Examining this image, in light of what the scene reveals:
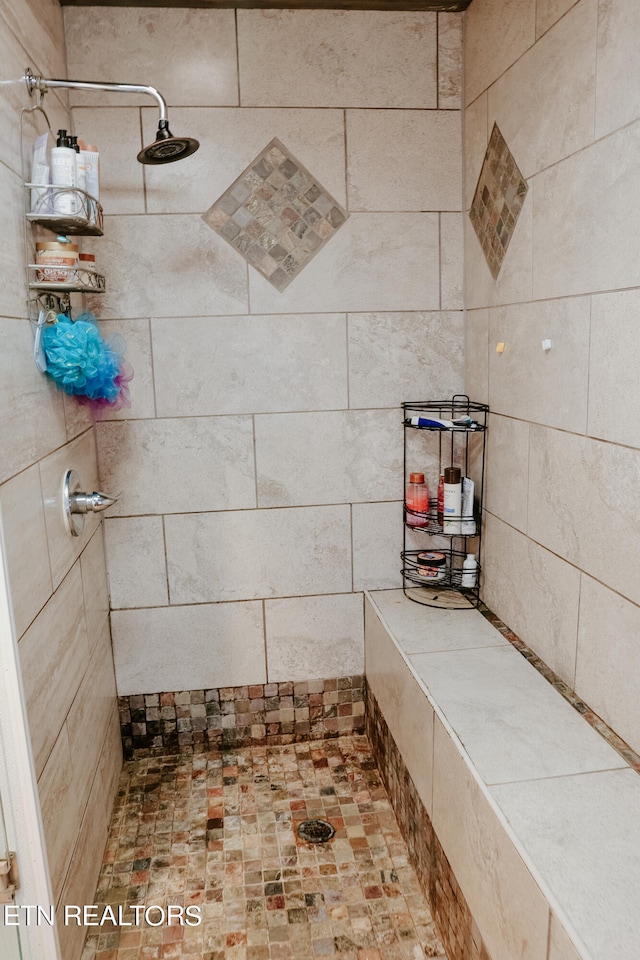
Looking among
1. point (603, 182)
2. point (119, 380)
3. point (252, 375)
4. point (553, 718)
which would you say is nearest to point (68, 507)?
point (119, 380)

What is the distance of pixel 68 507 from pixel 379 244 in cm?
124

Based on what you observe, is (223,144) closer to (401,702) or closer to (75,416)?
(75,416)

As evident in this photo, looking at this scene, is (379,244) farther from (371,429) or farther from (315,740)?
(315,740)

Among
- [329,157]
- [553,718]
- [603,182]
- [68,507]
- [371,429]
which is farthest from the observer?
[371,429]

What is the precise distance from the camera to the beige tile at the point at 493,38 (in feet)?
5.84

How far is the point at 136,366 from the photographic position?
86.4 inches

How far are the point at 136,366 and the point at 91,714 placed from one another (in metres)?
1.02

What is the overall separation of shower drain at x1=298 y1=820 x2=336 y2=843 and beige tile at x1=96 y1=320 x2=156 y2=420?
1.30 m

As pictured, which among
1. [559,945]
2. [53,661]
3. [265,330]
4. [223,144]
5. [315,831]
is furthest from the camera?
[265,330]

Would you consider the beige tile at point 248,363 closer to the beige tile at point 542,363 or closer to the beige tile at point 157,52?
the beige tile at point 542,363

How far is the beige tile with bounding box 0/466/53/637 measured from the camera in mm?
1299

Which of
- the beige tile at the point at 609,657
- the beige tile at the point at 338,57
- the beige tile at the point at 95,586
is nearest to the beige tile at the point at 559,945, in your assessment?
the beige tile at the point at 609,657

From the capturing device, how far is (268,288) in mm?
2211

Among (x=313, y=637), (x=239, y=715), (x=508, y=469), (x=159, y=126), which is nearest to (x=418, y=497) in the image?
(x=508, y=469)
